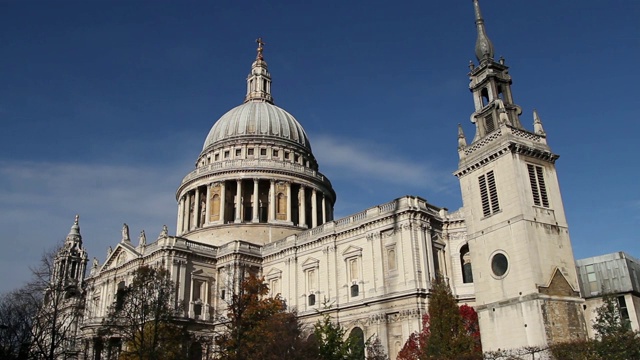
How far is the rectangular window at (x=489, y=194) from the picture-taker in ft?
114

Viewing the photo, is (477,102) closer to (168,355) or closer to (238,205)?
(168,355)

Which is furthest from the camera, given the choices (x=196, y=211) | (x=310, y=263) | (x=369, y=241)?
(x=196, y=211)

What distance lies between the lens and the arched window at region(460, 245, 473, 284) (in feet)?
154

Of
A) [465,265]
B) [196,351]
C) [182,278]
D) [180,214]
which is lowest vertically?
[196,351]

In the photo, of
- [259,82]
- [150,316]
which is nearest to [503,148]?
[150,316]

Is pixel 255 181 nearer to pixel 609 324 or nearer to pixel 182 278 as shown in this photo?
pixel 182 278

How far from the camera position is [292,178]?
70.4 metres

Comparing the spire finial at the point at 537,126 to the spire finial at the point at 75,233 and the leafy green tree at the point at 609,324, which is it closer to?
the leafy green tree at the point at 609,324

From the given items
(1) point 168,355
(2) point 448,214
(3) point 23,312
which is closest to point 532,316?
(2) point 448,214

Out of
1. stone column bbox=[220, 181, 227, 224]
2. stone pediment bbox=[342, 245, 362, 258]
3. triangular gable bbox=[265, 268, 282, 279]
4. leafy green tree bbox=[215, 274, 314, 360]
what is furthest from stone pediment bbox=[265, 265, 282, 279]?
leafy green tree bbox=[215, 274, 314, 360]

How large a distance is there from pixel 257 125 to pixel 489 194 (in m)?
46.9

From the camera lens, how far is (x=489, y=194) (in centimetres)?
3522

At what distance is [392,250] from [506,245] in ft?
49.5

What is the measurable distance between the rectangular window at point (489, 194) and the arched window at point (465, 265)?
11974 mm
